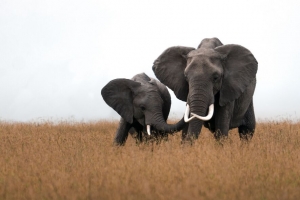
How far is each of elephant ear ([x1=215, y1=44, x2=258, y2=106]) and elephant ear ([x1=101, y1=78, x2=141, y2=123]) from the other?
2.23 meters

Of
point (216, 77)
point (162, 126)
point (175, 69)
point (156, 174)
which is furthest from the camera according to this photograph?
point (162, 126)

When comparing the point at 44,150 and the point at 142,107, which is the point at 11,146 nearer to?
the point at 44,150

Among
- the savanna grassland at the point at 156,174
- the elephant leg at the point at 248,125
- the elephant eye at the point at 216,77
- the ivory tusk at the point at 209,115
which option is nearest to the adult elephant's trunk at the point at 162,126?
the savanna grassland at the point at 156,174

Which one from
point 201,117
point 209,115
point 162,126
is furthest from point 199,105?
point 162,126

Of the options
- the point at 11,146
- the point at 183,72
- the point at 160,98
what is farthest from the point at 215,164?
the point at 11,146

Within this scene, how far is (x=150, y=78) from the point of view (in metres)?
13.0

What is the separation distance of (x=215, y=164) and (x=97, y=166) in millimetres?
1909

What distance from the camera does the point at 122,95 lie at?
484 inches

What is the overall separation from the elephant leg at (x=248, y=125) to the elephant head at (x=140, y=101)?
203 centimetres

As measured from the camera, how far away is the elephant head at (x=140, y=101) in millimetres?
11844

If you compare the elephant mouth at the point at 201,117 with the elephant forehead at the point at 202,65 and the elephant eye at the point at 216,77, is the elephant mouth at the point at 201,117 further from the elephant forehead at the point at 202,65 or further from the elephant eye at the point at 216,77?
the elephant forehead at the point at 202,65

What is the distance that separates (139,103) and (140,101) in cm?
5

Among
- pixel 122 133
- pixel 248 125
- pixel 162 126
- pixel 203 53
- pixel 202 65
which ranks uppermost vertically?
pixel 203 53

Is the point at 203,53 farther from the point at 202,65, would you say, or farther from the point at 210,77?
the point at 210,77
